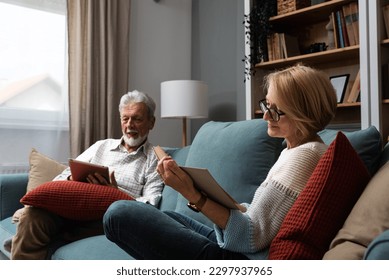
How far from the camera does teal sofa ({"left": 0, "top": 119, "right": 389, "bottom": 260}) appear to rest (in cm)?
127

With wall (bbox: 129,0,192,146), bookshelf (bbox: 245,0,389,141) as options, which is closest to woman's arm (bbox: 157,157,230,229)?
bookshelf (bbox: 245,0,389,141)

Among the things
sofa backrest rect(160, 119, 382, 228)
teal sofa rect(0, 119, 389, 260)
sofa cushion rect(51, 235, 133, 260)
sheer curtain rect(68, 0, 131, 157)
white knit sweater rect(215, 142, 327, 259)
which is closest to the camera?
white knit sweater rect(215, 142, 327, 259)

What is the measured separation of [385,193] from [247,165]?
0.75 meters

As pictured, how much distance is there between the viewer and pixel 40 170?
7.44 ft

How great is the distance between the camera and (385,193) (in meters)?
0.88

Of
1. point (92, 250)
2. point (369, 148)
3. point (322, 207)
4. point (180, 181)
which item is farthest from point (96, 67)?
point (322, 207)

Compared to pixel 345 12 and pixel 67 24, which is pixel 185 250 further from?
pixel 67 24

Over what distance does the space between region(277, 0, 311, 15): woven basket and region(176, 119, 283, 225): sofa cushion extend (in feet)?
4.94

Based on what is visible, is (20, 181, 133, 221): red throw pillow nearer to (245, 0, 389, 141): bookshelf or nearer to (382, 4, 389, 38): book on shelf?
(245, 0, 389, 141): bookshelf

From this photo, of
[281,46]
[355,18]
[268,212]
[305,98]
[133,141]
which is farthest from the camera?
[281,46]

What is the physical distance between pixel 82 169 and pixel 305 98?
1.04 metres

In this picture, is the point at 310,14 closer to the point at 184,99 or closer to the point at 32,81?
the point at 184,99

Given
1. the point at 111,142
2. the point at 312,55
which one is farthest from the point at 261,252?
the point at 312,55

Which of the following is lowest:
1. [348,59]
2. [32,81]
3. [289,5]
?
[32,81]
